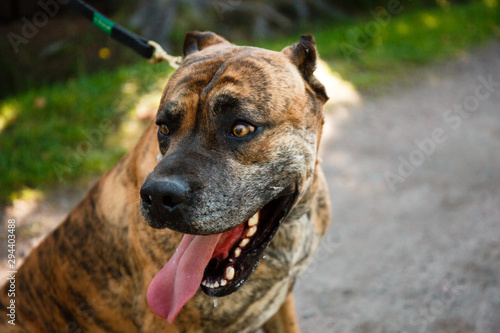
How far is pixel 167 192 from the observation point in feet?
6.02

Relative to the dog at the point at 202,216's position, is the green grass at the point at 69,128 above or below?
below

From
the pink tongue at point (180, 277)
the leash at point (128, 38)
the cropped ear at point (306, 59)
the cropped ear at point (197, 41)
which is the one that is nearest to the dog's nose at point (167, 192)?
the pink tongue at point (180, 277)

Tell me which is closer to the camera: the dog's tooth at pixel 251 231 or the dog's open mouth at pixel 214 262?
the dog's open mouth at pixel 214 262

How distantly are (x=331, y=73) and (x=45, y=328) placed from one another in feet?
17.9

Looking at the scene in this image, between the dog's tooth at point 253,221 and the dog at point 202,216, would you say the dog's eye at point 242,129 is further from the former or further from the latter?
the dog's tooth at point 253,221

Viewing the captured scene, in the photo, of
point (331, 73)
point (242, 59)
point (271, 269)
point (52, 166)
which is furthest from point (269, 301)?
point (331, 73)

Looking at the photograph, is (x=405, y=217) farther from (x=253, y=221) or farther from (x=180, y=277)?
(x=180, y=277)

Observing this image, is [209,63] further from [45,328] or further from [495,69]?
[495,69]

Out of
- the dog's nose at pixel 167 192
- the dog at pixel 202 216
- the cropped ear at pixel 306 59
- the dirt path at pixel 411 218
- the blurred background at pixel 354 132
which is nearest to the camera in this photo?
the dog's nose at pixel 167 192

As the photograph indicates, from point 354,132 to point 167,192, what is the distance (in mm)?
4498

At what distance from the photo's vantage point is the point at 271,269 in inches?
92.4

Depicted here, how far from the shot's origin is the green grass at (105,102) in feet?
16.1

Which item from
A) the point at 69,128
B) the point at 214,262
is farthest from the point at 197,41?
the point at 69,128

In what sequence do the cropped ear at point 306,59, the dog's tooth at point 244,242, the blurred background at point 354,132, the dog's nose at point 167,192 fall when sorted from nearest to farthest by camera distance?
the dog's nose at point 167,192 < the dog's tooth at point 244,242 < the cropped ear at point 306,59 < the blurred background at point 354,132
